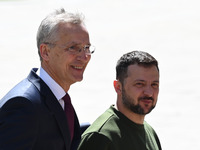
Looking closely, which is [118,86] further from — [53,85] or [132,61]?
[53,85]

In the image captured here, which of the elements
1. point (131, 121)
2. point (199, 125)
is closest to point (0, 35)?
point (199, 125)

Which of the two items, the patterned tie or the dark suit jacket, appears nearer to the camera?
the dark suit jacket

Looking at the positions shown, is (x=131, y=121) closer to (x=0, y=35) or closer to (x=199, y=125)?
(x=199, y=125)

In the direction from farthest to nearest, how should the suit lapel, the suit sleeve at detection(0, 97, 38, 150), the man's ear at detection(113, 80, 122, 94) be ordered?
the man's ear at detection(113, 80, 122, 94) → the suit lapel → the suit sleeve at detection(0, 97, 38, 150)

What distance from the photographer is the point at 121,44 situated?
40.9 feet

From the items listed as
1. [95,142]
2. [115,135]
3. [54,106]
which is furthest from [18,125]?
[115,135]

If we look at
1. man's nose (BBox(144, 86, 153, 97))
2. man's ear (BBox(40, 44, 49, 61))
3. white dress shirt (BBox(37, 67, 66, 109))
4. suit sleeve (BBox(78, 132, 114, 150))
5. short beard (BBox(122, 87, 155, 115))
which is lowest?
suit sleeve (BBox(78, 132, 114, 150))

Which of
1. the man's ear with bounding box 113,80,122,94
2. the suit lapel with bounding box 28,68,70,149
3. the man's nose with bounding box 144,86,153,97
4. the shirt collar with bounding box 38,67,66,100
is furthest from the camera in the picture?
the man's ear with bounding box 113,80,122,94

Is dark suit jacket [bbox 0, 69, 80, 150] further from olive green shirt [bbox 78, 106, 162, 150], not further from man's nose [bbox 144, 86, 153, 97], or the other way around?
man's nose [bbox 144, 86, 153, 97]

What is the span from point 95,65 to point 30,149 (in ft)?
29.1

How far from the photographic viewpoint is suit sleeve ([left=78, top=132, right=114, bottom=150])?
9.10ft

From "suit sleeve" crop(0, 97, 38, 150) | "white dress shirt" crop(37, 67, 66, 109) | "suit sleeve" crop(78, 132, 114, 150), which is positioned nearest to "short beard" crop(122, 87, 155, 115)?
"suit sleeve" crop(78, 132, 114, 150)

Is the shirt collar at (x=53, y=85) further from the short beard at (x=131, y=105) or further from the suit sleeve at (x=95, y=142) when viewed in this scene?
the short beard at (x=131, y=105)

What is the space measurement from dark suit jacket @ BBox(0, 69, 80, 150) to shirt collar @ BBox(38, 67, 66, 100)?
43 millimetres
